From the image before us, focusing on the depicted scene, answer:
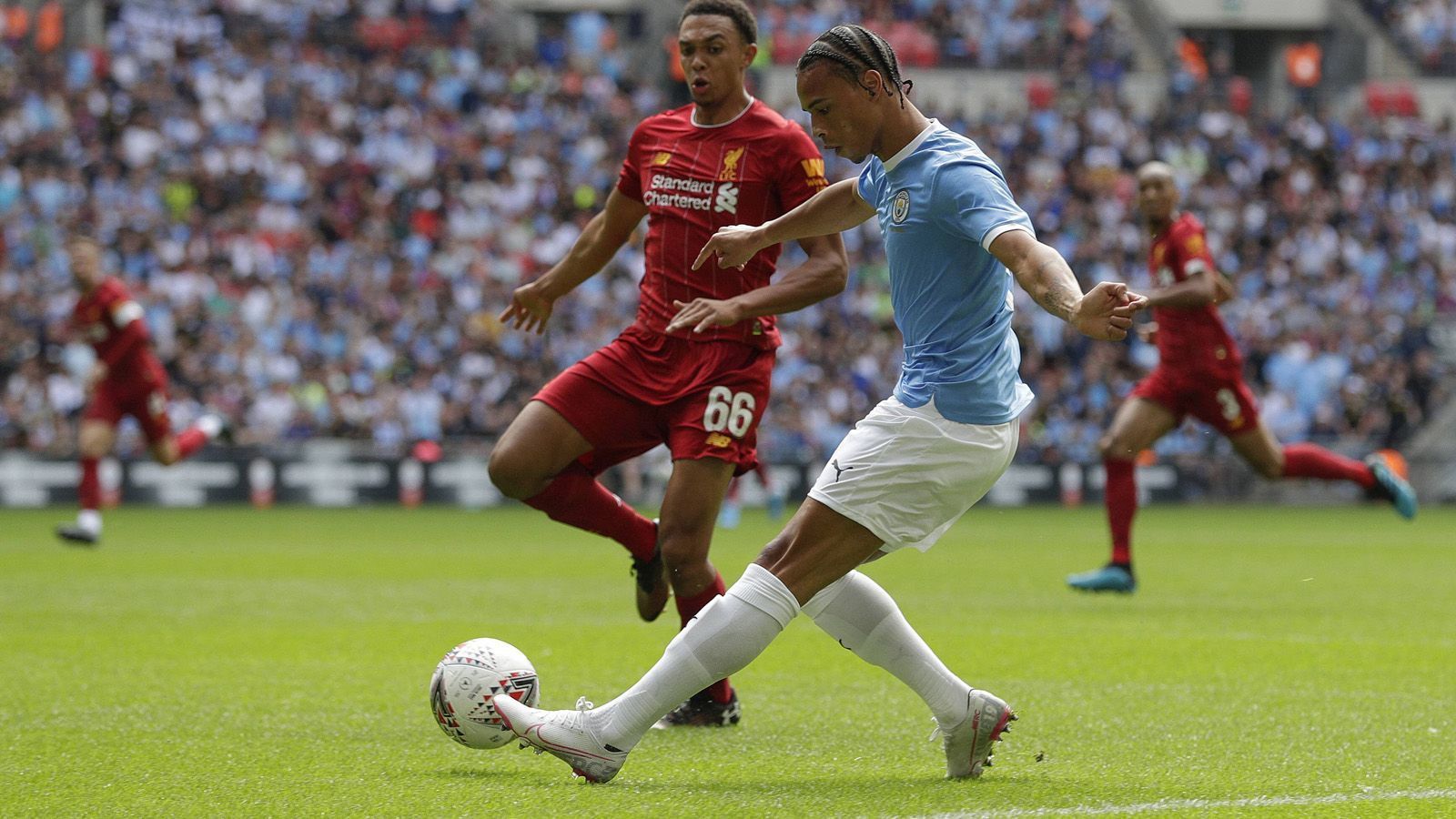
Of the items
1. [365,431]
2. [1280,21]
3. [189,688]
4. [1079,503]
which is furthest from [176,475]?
[1280,21]

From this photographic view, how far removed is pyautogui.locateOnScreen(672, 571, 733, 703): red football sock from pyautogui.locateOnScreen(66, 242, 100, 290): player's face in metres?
11.0

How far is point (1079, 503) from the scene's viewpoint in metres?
26.8

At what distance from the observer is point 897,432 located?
5504mm

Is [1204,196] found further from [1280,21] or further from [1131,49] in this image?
[1280,21]

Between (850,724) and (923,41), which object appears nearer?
(850,724)

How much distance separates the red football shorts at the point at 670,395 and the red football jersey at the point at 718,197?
84mm

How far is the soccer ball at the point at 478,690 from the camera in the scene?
5.95 m

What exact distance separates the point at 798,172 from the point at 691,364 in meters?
0.86

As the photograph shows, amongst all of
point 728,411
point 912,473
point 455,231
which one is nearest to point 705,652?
point 912,473

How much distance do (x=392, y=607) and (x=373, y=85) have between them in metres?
20.4

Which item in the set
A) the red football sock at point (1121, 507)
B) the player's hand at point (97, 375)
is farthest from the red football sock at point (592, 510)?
the player's hand at point (97, 375)

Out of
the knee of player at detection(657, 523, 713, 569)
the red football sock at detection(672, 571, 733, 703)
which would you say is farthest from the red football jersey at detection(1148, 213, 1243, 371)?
the knee of player at detection(657, 523, 713, 569)

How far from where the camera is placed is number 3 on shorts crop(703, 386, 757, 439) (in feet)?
22.9

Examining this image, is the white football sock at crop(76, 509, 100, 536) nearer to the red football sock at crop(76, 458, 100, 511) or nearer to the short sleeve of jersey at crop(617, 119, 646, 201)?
the red football sock at crop(76, 458, 100, 511)
